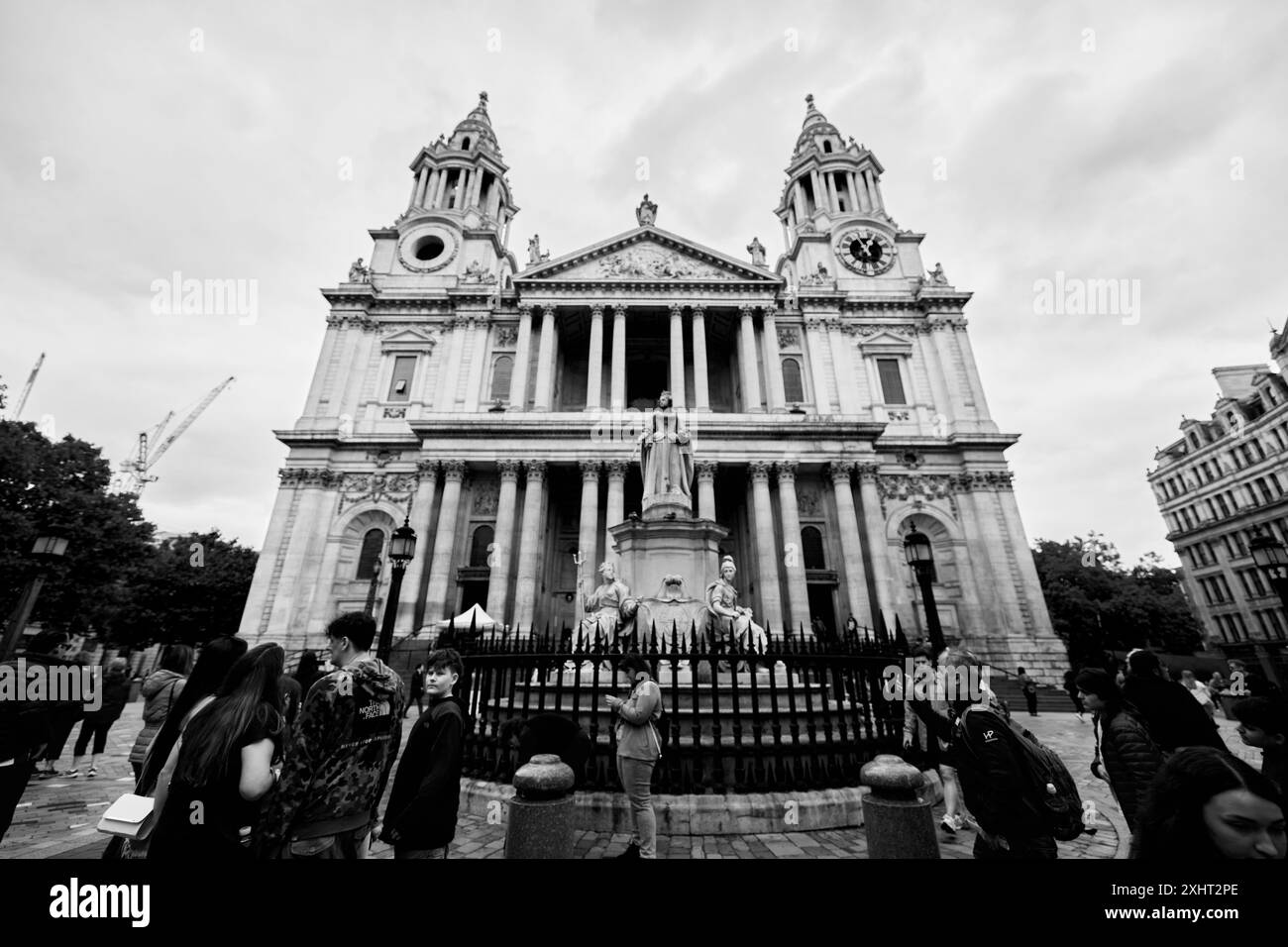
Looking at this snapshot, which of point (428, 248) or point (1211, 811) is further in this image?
point (428, 248)

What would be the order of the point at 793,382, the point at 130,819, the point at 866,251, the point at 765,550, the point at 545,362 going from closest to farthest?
the point at 130,819 → the point at 765,550 → the point at 545,362 → the point at 793,382 → the point at 866,251

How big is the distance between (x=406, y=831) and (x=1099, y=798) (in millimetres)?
8957

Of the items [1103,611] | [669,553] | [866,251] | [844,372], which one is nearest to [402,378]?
[844,372]

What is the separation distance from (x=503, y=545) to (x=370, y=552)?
8.03 metres

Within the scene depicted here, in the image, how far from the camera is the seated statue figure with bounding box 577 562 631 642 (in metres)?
9.07

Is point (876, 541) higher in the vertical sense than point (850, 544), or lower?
higher

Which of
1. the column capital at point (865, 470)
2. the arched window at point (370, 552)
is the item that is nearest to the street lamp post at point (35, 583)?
the arched window at point (370, 552)

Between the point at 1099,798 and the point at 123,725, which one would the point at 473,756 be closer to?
the point at 1099,798

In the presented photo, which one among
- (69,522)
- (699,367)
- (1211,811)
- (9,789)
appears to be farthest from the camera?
(699,367)

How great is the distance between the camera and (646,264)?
1222 inches

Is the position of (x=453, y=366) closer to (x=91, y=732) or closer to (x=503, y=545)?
(x=503, y=545)

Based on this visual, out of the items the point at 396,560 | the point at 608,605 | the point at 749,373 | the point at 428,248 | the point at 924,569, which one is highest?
the point at 428,248

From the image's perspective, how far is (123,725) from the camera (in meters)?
15.5
